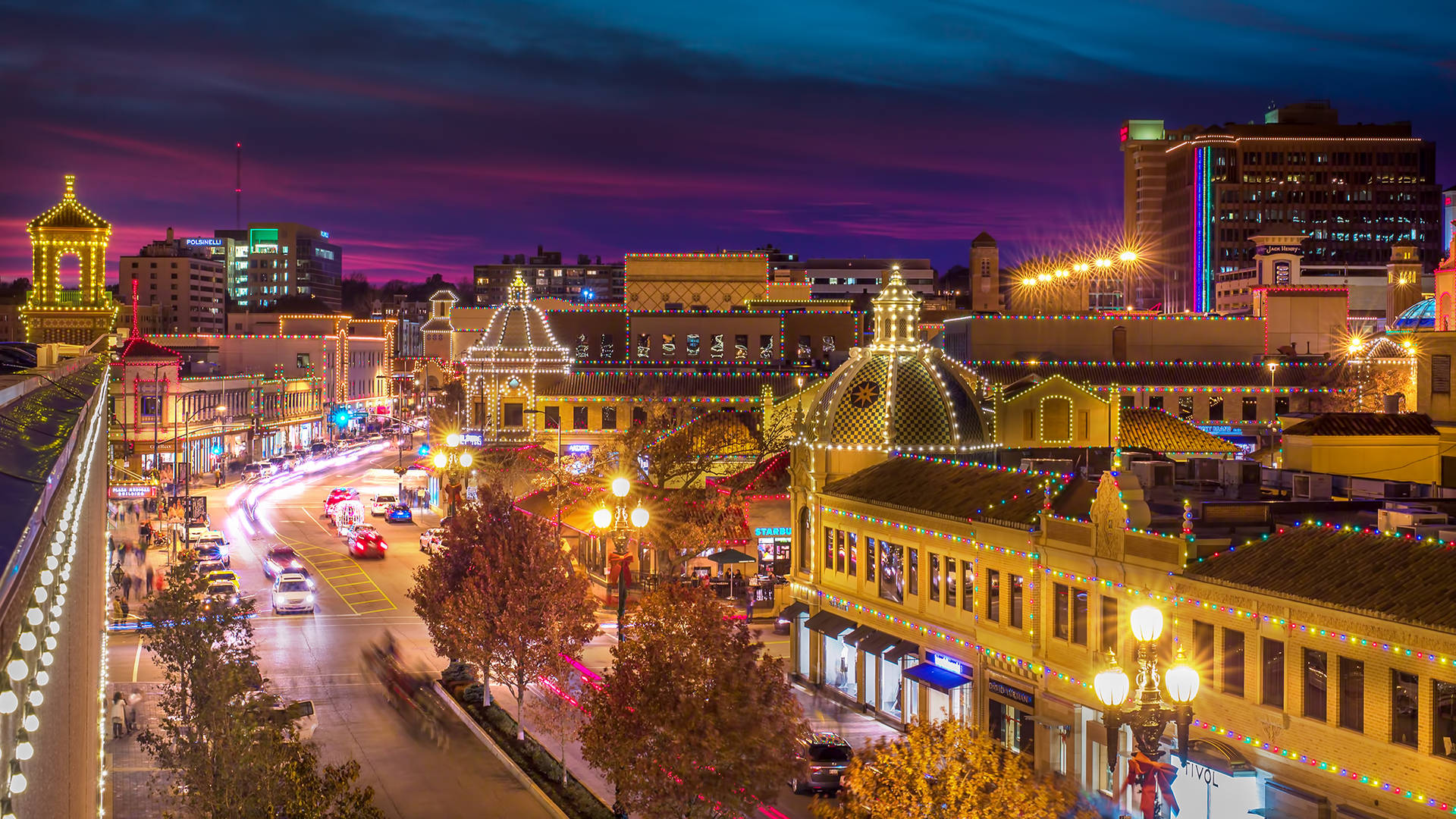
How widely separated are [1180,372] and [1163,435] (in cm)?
2395

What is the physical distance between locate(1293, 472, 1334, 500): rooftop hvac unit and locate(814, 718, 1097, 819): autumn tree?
1861 centimetres

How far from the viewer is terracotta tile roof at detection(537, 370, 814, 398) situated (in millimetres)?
89500

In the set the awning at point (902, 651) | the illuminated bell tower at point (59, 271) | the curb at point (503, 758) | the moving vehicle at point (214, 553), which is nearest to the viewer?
the curb at point (503, 758)

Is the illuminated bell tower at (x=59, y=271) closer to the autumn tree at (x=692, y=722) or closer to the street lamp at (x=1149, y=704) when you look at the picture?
the autumn tree at (x=692, y=722)

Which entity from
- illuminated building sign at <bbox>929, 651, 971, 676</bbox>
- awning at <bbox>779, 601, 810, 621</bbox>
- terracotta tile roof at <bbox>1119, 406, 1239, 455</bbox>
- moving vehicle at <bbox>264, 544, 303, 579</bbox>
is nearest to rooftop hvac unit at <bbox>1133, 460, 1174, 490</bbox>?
illuminated building sign at <bbox>929, 651, 971, 676</bbox>

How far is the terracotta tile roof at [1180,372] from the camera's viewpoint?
85.8 m

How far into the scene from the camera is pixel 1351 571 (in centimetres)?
2711

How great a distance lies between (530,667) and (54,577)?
1134 inches

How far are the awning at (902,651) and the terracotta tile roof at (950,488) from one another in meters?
3.59

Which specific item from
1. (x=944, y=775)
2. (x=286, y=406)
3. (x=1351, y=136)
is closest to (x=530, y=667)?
(x=944, y=775)

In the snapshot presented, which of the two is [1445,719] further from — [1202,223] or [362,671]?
[1202,223]

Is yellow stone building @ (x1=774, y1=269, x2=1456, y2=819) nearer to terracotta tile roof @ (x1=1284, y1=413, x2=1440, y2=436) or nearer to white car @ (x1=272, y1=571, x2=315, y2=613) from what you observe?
terracotta tile roof @ (x1=1284, y1=413, x2=1440, y2=436)

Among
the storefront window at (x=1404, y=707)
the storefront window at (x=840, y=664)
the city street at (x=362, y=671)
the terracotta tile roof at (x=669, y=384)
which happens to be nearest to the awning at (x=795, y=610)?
the storefront window at (x=840, y=664)

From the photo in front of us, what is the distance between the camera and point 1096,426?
61406 millimetres
